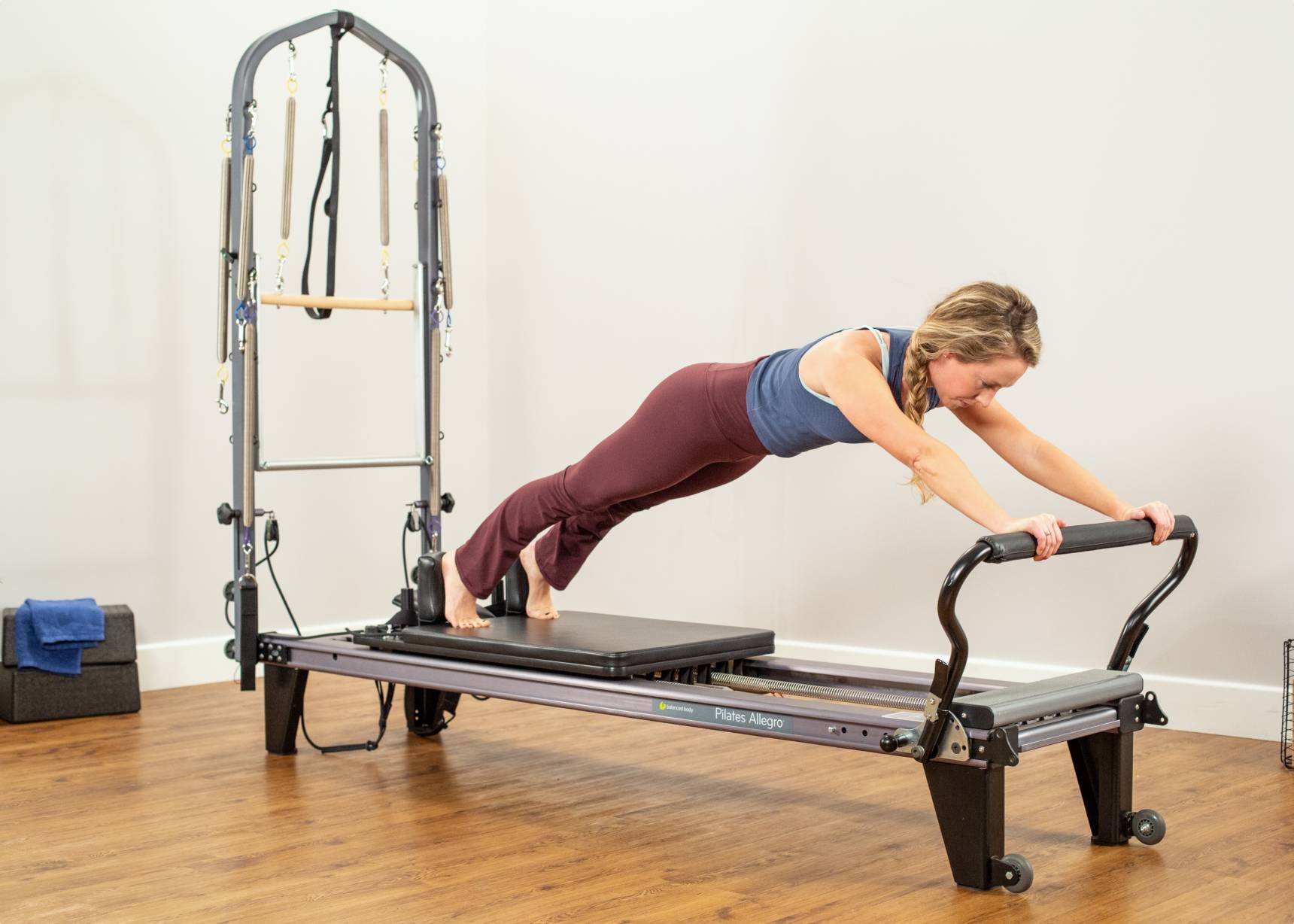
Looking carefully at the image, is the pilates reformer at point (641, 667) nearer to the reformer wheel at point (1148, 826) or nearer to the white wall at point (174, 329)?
the reformer wheel at point (1148, 826)

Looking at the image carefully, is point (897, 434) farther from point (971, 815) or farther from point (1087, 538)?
point (971, 815)

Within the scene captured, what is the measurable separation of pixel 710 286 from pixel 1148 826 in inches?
100

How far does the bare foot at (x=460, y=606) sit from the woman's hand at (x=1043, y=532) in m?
1.47

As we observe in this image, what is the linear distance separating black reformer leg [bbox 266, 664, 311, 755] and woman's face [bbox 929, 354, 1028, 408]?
5.67ft

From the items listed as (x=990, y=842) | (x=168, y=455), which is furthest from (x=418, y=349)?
(x=990, y=842)

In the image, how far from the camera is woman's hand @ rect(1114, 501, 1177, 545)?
2.43 m

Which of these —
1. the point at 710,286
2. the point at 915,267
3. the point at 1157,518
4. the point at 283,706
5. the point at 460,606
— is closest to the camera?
the point at 1157,518

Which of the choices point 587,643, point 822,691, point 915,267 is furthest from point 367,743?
point 915,267

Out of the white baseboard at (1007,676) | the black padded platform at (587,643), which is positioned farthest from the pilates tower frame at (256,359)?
the white baseboard at (1007,676)

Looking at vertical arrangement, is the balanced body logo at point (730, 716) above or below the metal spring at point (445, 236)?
below

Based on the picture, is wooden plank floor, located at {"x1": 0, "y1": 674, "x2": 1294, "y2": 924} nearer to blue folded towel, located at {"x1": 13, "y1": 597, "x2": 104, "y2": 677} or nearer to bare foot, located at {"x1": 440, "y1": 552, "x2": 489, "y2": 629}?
blue folded towel, located at {"x1": 13, "y1": 597, "x2": 104, "y2": 677}

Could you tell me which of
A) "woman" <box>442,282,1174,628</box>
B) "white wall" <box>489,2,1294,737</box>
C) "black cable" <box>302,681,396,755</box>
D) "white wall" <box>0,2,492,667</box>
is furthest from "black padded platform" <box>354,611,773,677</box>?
"white wall" <box>0,2,492,667</box>

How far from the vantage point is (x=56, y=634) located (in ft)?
12.3

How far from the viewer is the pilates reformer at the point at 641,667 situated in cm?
218
